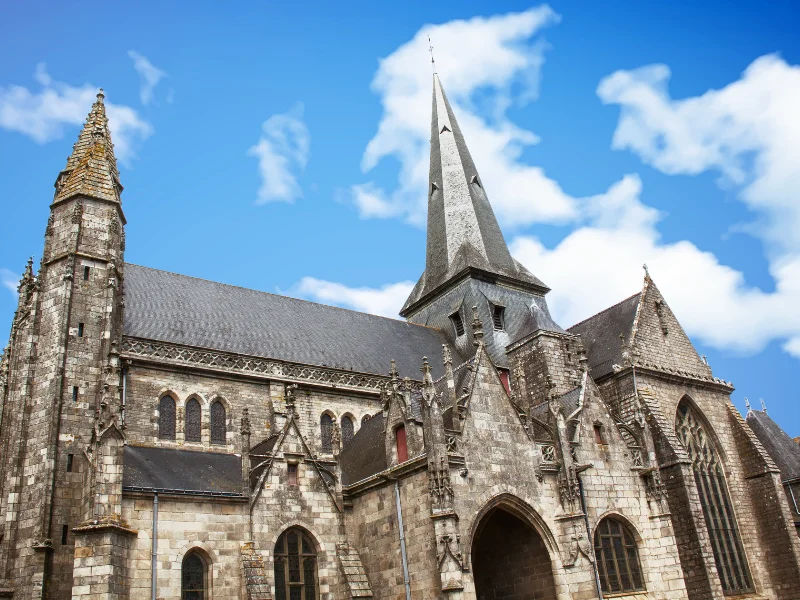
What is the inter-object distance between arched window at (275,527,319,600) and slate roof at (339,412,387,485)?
248cm

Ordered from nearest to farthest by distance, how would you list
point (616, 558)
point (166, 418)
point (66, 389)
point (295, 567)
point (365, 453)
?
point (295, 567), point (66, 389), point (616, 558), point (166, 418), point (365, 453)

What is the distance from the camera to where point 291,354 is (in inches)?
966

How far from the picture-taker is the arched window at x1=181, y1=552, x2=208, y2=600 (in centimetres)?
1600

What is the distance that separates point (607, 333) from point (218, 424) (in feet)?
48.9

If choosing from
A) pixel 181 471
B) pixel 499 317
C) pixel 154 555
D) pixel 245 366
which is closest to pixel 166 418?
pixel 181 471

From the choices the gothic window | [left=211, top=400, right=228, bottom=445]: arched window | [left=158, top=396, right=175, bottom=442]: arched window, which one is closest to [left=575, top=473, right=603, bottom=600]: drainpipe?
the gothic window

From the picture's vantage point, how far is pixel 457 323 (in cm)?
3262

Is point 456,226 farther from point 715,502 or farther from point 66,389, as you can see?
point 66,389

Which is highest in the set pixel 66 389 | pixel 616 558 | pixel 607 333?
pixel 607 333

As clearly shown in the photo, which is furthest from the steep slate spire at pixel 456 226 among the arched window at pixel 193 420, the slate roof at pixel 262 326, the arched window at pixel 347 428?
the arched window at pixel 193 420

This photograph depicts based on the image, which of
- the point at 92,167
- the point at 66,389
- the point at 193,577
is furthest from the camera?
the point at 92,167

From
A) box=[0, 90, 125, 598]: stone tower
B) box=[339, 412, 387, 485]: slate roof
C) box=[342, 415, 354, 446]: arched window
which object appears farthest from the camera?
box=[342, 415, 354, 446]: arched window

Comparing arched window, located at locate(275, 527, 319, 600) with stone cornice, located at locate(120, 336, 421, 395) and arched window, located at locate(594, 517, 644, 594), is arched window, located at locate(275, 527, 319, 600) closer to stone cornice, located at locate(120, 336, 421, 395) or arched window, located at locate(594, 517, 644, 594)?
stone cornice, located at locate(120, 336, 421, 395)

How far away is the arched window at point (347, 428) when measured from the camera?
77.2 feet
